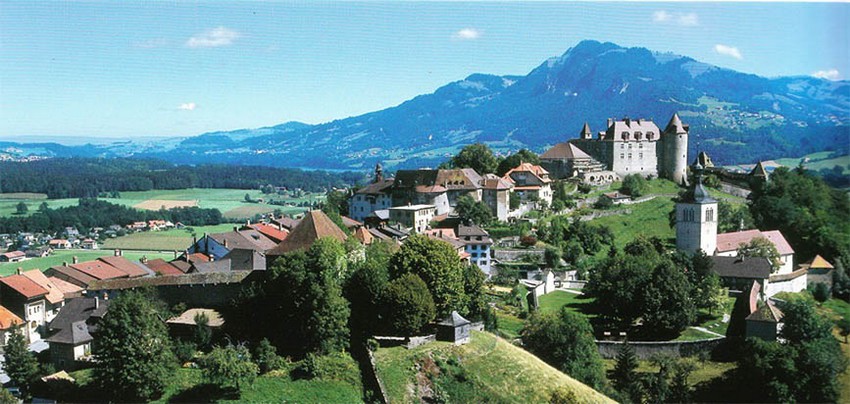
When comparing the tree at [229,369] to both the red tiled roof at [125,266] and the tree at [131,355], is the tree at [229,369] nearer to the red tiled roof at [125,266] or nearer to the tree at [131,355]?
the tree at [131,355]

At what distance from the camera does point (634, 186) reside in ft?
221

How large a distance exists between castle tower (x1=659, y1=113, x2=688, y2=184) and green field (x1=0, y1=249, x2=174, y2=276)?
166 feet

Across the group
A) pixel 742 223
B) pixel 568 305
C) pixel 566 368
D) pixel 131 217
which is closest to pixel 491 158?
pixel 742 223

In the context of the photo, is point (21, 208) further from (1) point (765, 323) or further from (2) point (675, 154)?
(1) point (765, 323)

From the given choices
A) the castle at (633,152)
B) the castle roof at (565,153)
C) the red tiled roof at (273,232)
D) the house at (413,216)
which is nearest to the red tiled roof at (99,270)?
the red tiled roof at (273,232)

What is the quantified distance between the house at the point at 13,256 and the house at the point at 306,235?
202 feet

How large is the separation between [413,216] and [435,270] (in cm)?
2278

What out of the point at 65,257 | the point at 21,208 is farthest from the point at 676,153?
the point at 21,208

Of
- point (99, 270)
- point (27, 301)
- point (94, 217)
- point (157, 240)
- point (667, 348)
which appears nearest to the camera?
point (667, 348)

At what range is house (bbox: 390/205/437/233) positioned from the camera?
57906mm

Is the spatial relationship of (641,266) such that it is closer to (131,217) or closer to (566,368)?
(566,368)

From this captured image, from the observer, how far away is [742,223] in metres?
59.9

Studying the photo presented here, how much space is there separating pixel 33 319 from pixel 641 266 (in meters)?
34.7

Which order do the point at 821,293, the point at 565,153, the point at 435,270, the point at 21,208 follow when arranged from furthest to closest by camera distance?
the point at 21,208
the point at 565,153
the point at 821,293
the point at 435,270
